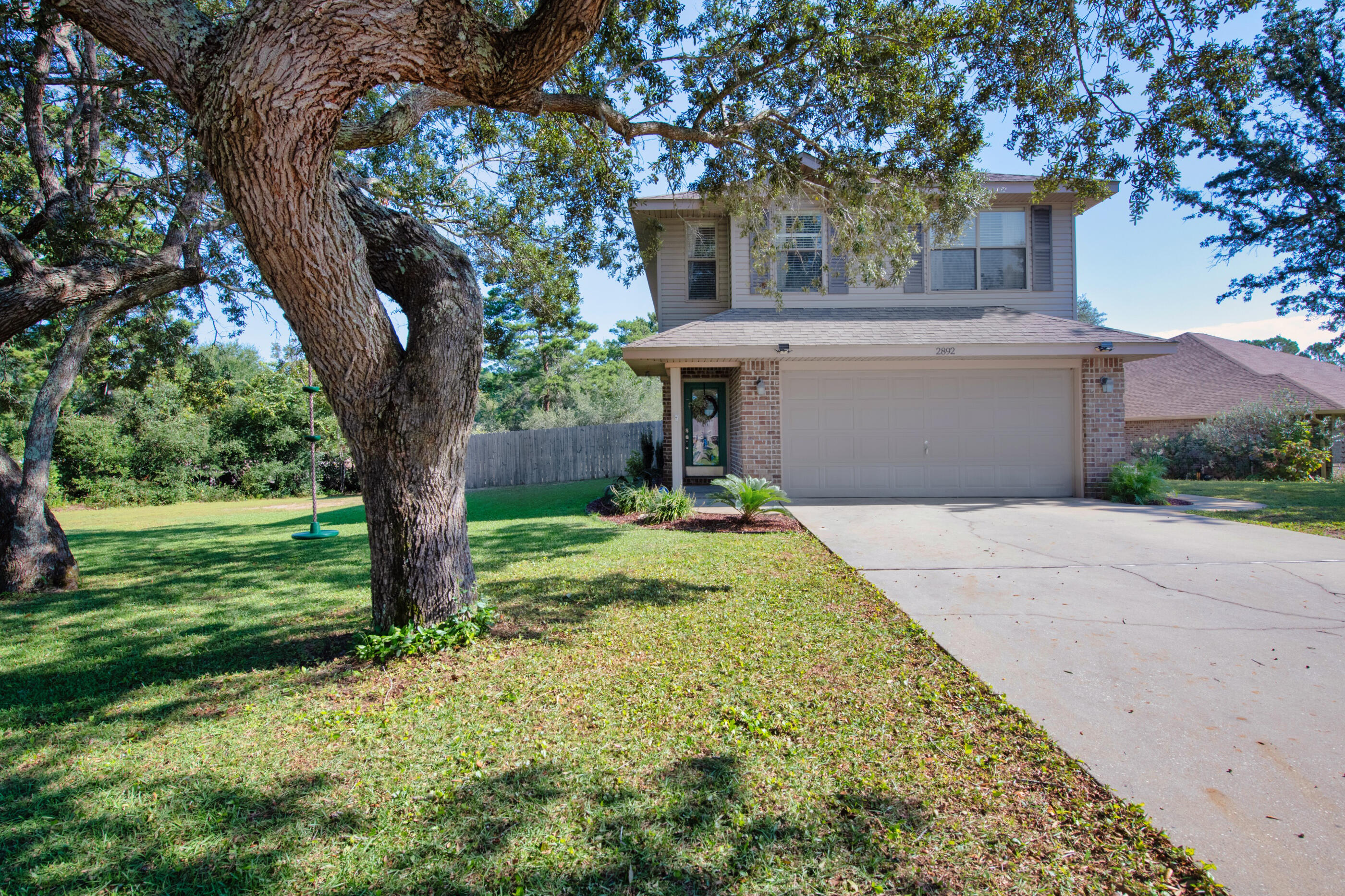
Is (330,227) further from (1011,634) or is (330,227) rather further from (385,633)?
(1011,634)

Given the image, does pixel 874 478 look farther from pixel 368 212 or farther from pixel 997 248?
pixel 368 212

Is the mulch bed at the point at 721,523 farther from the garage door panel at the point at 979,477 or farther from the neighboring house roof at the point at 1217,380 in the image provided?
the neighboring house roof at the point at 1217,380

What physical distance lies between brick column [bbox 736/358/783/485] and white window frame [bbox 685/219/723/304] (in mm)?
2700

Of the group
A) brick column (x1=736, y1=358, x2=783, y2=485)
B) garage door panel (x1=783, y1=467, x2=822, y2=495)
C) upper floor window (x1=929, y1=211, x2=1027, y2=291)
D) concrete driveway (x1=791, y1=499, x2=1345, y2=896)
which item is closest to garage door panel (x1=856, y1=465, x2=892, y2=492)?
garage door panel (x1=783, y1=467, x2=822, y2=495)

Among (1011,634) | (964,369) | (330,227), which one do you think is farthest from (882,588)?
(964,369)

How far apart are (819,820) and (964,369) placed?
10.6 metres

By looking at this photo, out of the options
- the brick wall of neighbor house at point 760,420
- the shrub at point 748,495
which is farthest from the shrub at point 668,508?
the brick wall of neighbor house at point 760,420

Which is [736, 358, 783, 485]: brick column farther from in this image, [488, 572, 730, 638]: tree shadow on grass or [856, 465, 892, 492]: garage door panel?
[488, 572, 730, 638]: tree shadow on grass

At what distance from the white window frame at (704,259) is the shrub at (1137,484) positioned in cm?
779

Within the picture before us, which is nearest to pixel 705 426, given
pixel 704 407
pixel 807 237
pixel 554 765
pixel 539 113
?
pixel 704 407

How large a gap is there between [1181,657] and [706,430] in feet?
32.3

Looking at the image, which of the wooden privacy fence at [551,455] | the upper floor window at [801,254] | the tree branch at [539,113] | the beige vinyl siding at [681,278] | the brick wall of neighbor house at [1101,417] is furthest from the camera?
the wooden privacy fence at [551,455]

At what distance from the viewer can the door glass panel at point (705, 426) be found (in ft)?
42.8

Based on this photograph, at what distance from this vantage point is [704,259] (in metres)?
13.1
